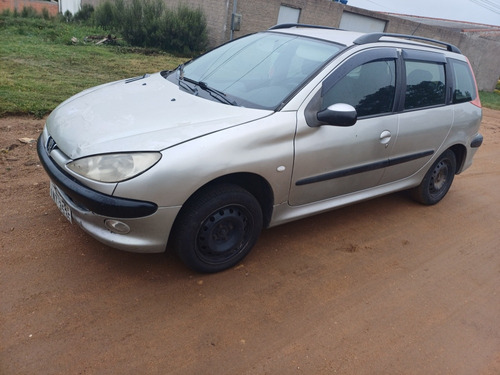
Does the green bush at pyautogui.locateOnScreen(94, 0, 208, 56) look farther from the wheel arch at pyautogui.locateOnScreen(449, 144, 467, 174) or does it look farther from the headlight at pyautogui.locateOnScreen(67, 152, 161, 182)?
the headlight at pyautogui.locateOnScreen(67, 152, 161, 182)

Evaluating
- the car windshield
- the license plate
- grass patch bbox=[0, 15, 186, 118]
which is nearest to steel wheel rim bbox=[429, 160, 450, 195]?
the car windshield

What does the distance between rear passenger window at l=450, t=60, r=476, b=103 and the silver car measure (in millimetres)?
46

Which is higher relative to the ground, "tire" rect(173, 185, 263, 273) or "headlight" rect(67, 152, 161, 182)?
"headlight" rect(67, 152, 161, 182)

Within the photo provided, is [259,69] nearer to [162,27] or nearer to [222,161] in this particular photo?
[222,161]

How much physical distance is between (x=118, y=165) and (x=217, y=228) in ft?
2.67

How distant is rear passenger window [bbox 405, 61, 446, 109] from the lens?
379 cm

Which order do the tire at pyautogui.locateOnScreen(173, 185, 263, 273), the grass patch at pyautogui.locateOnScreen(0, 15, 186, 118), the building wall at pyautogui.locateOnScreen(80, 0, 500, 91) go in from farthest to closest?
the building wall at pyautogui.locateOnScreen(80, 0, 500, 91), the grass patch at pyautogui.locateOnScreen(0, 15, 186, 118), the tire at pyautogui.locateOnScreen(173, 185, 263, 273)

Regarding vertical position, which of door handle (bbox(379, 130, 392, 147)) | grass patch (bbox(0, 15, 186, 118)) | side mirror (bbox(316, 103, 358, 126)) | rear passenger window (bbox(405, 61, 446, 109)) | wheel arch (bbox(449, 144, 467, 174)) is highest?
rear passenger window (bbox(405, 61, 446, 109))

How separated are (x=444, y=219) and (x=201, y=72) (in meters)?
3.00

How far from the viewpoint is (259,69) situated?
135 inches

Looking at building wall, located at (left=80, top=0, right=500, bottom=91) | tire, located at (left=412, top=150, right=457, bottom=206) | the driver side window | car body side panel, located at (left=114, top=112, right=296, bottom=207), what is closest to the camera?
car body side panel, located at (left=114, top=112, right=296, bottom=207)

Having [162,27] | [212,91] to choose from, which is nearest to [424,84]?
[212,91]

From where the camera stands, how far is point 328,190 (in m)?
3.40

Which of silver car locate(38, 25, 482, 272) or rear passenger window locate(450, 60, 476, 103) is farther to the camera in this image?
rear passenger window locate(450, 60, 476, 103)
